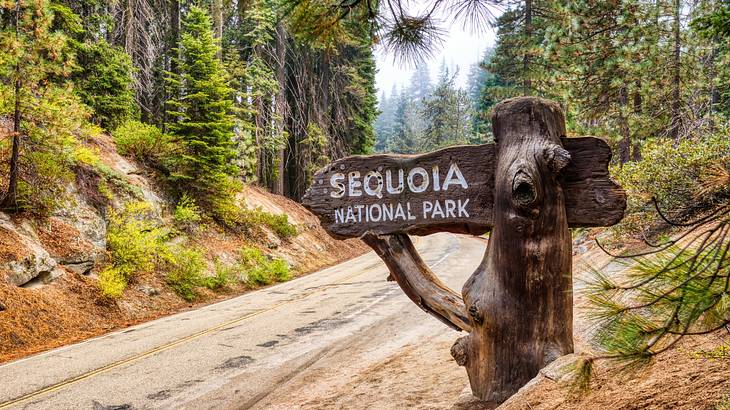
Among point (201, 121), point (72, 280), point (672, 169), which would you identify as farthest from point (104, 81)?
point (672, 169)

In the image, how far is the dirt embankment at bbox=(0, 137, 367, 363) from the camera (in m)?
8.35

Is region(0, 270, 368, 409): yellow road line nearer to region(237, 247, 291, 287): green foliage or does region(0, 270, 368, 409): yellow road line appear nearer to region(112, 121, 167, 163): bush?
region(237, 247, 291, 287): green foliage

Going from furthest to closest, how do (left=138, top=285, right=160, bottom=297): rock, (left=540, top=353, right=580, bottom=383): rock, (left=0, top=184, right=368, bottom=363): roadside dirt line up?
(left=138, top=285, right=160, bottom=297): rock
(left=0, top=184, right=368, bottom=363): roadside dirt
(left=540, top=353, right=580, bottom=383): rock

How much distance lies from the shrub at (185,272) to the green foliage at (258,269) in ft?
4.96

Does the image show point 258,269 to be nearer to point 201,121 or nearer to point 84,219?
point 201,121

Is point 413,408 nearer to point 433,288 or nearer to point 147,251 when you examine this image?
point 433,288

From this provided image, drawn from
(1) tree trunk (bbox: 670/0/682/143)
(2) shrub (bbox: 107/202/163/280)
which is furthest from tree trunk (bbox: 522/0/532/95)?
(2) shrub (bbox: 107/202/163/280)

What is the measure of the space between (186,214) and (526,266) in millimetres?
13110

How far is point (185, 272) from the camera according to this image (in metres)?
12.4

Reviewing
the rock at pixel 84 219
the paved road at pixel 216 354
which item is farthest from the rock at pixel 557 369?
the rock at pixel 84 219

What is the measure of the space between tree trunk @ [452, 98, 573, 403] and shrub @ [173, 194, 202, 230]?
1283 cm

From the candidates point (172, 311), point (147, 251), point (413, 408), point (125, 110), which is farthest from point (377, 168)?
point (125, 110)

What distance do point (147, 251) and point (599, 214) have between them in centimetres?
1102

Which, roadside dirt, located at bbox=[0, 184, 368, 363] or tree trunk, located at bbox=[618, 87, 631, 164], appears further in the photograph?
tree trunk, located at bbox=[618, 87, 631, 164]
